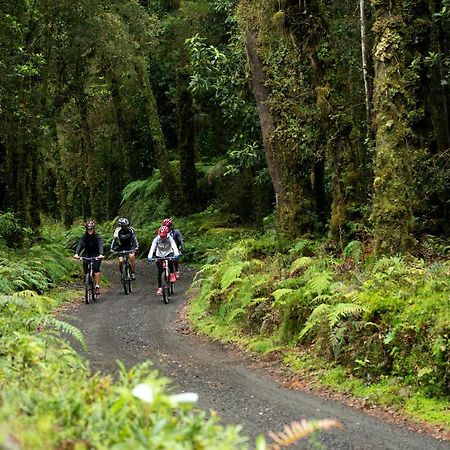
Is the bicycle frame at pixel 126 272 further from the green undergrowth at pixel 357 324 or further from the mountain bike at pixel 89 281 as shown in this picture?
the green undergrowth at pixel 357 324

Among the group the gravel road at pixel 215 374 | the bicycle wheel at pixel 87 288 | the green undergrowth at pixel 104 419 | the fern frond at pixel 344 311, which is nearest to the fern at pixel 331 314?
the fern frond at pixel 344 311

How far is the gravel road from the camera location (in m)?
7.22

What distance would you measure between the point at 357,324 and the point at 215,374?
2.34 meters

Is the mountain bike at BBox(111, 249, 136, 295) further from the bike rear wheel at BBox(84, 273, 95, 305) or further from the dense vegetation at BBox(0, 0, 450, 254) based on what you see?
the dense vegetation at BBox(0, 0, 450, 254)

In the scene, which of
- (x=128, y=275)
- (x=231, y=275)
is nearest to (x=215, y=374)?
(x=231, y=275)

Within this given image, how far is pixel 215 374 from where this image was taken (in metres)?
9.98

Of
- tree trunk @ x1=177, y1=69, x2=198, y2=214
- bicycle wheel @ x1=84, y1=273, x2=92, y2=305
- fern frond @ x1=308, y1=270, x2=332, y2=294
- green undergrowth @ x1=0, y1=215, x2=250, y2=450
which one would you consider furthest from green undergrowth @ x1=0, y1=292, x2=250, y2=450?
tree trunk @ x1=177, y1=69, x2=198, y2=214

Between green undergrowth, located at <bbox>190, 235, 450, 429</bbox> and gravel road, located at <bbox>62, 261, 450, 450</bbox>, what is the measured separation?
1.79ft

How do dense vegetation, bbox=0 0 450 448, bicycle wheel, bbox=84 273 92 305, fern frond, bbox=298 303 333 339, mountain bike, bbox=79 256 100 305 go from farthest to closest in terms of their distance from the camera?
1. mountain bike, bbox=79 256 100 305
2. bicycle wheel, bbox=84 273 92 305
3. fern frond, bbox=298 303 333 339
4. dense vegetation, bbox=0 0 450 448

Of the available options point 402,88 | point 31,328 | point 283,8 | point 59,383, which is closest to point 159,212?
point 283,8

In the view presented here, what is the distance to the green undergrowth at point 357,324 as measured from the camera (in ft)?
26.8

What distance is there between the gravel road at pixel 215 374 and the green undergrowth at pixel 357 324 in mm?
546

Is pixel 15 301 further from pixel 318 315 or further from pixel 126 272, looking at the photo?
pixel 126 272

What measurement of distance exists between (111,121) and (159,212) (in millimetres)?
12920
